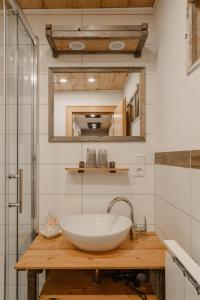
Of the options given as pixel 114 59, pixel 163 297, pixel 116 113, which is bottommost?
pixel 163 297

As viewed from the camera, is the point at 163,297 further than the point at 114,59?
No

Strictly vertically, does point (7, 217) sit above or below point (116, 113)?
below

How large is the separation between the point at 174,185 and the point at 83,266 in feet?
2.13

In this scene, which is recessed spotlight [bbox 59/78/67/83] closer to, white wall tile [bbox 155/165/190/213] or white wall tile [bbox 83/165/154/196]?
white wall tile [bbox 83/165/154/196]

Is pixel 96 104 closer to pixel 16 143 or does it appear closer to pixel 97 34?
pixel 97 34

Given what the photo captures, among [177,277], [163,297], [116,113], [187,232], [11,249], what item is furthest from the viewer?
[116,113]

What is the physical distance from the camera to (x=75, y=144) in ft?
6.31

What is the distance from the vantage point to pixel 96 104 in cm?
189

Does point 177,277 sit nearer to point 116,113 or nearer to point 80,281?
point 80,281

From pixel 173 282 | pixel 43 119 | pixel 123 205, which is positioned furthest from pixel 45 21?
pixel 173 282

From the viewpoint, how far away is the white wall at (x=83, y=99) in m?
1.89

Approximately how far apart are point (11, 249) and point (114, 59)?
4.88 feet

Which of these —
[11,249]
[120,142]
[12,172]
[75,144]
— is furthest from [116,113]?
[11,249]

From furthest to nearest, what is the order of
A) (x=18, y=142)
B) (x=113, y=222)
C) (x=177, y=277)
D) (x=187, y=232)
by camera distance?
(x=113, y=222)
(x=18, y=142)
(x=187, y=232)
(x=177, y=277)
